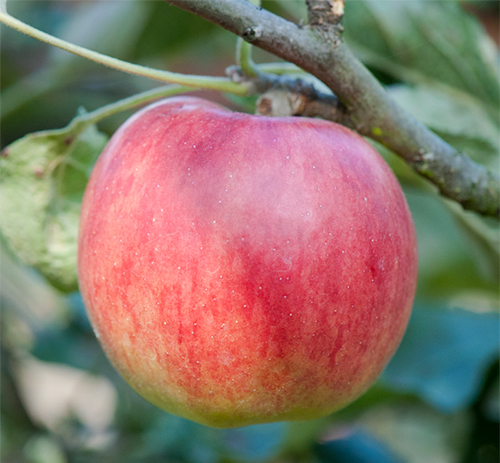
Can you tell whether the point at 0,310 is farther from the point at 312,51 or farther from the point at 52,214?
the point at 312,51

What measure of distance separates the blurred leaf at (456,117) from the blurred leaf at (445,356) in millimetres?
253

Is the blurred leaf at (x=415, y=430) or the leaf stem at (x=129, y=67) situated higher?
the leaf stem at (x=129, y=67)

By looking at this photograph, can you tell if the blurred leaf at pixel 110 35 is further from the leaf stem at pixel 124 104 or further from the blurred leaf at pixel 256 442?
the blurred leaf at pixel 256 442

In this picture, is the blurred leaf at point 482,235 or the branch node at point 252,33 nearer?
the branch node at point 252,33

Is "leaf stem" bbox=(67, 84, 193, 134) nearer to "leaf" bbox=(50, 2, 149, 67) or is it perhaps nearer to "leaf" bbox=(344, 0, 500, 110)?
"leaf" bbox=(344, 0, 500, 110)

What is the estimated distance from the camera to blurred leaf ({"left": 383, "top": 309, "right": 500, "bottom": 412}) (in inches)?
32.4

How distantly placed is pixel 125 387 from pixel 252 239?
80cm

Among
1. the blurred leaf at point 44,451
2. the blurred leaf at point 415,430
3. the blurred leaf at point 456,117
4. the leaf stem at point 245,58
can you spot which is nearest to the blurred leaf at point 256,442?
the blurred leaf at point 415,430

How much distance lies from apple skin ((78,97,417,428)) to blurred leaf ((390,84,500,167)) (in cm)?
40

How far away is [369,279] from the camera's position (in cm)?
43

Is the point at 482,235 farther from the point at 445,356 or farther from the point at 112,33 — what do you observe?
the point at 112,33

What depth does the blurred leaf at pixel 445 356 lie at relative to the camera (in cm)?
82

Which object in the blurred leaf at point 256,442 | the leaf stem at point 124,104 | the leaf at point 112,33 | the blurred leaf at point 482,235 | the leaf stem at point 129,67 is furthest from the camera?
the leaf at point 112,33

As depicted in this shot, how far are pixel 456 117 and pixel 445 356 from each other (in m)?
0.35
